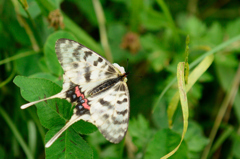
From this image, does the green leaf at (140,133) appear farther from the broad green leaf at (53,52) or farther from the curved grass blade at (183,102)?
the broad green leaf at (53,52)

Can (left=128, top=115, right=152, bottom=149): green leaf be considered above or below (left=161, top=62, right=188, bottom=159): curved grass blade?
below

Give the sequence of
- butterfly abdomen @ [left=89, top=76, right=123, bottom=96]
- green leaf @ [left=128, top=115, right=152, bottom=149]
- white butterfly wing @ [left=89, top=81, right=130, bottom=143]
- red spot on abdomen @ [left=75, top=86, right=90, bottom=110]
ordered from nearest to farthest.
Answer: white butterfly wing @ [left=89, top=81, right=130, bottom=143] → red spot on abdomen @ [left=75, top=86, right=90, bottom=110] → butterfly abdomen @ [left=89, top=76, right=123, bottom=96] → green leaf @ [left=128, top=115, right=152, bottom=149]

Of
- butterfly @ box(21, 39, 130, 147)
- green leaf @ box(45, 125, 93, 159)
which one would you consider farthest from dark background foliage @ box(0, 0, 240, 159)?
butterfly @ box(21, 39, 130, 147)

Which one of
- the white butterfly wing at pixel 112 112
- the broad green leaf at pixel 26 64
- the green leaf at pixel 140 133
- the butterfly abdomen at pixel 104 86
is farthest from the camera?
the broad green leaf at pixel 26 64

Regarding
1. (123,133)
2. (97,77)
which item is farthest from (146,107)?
(123,133)

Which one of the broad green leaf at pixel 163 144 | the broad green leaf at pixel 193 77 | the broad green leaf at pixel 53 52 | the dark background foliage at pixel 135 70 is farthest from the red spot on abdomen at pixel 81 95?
the broad green leaf at pixel 193 77

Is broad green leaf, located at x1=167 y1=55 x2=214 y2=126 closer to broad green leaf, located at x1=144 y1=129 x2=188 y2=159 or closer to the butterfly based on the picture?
broad green leaf, located at x1=144 y1=129 x2=188 y2=159
